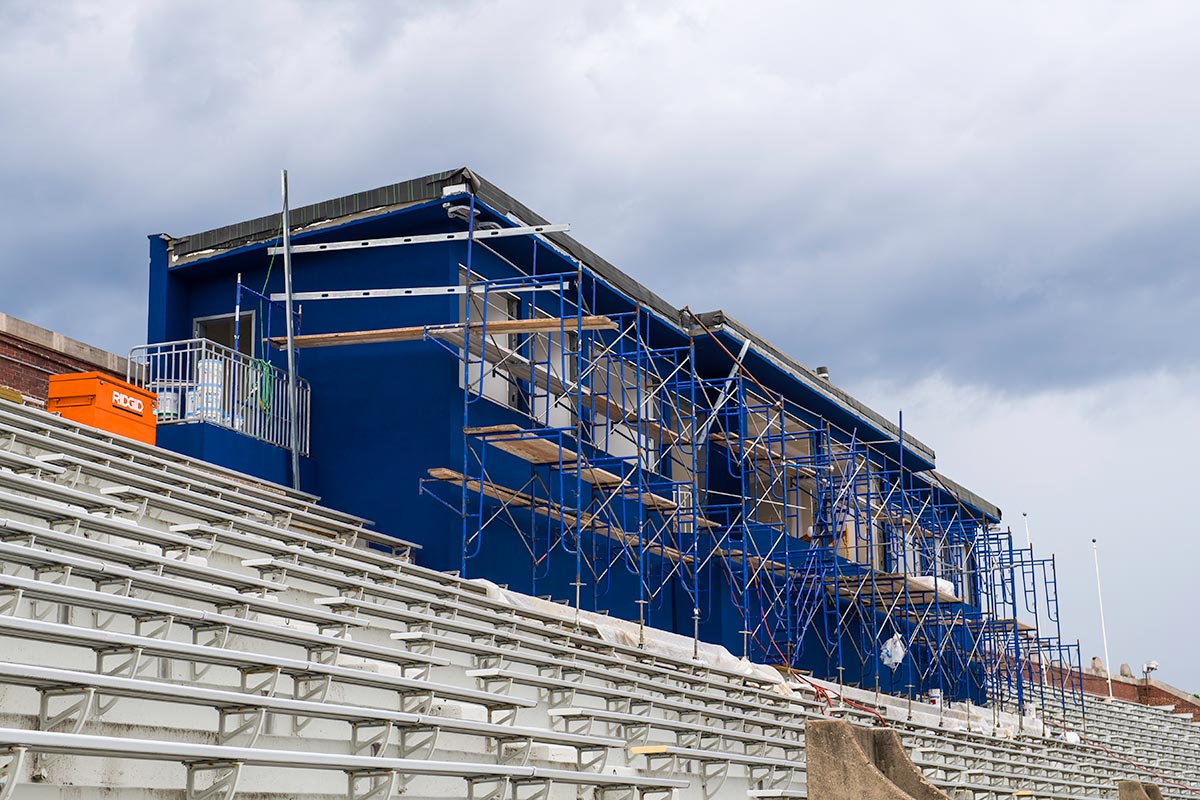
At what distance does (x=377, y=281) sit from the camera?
1595 centimetres

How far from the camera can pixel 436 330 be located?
583 inches

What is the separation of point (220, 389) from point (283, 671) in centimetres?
765

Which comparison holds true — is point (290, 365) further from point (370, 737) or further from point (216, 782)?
point (216, 782)

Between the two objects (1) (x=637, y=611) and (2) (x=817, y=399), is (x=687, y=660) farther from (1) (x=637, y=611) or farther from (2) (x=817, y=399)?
(2) (x=817, y=399)

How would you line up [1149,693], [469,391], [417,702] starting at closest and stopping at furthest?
[417,702], [469,391], [1149,693]

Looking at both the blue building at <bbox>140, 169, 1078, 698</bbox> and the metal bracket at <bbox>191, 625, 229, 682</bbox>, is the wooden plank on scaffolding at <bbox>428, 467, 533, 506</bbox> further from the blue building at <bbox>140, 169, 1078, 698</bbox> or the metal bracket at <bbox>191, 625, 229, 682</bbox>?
the metal bracket at <bbox>191, 625, 229, 682</bbox>

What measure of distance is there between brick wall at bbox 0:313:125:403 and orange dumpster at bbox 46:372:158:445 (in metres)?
1.38

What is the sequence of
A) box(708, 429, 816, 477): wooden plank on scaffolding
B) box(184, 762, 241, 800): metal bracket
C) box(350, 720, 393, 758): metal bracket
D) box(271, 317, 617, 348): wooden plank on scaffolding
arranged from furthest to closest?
box(708, 429, 816, 477): wooden plank on scaffolding → box(271, 317, 617, 348): wooden plank on scaffolding → box(350, 720, 393, 758): metal bracket → box(184, 762, 241, 800): metal bracket

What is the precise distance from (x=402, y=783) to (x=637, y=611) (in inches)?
418

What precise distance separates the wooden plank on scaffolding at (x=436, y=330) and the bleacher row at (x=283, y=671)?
2.27m

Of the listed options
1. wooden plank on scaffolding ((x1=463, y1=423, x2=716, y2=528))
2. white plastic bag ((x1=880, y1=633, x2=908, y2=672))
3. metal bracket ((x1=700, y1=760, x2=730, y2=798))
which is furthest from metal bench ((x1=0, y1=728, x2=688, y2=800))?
white plastic bag ((x1=880, y1=633, x2=908, y2=672))

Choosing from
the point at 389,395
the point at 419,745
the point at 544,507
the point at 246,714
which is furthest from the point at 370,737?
the point at 544,507

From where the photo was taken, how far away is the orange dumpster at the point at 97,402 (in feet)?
39.4

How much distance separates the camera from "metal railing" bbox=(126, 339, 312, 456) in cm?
1406
